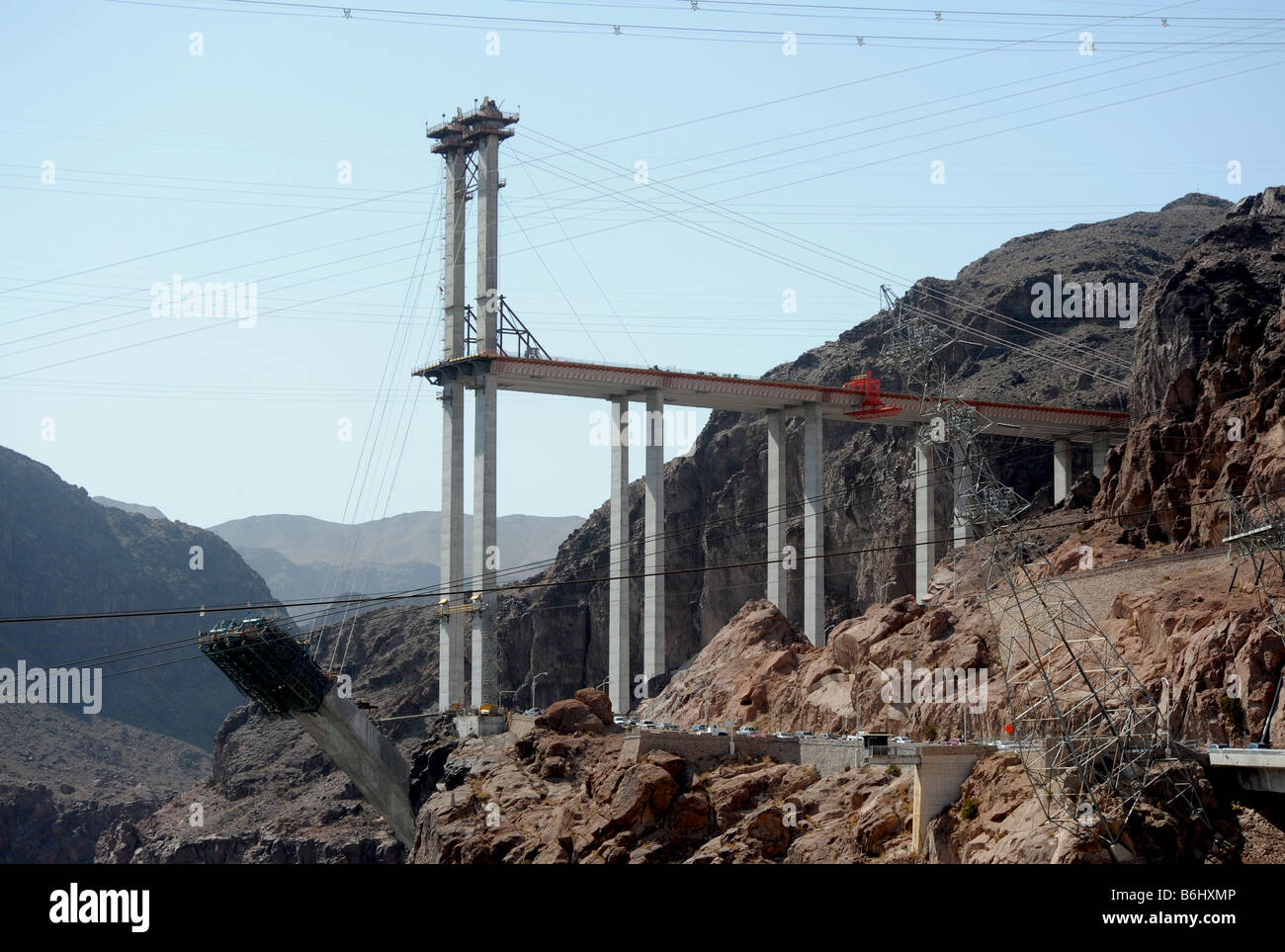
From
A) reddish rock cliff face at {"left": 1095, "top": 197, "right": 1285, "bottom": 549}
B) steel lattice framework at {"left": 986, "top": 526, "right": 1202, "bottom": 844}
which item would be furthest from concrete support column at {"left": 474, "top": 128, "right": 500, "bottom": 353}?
steel lattice framework at {"left": 986, "top": 526, "right": 1202, "bottom": 844}

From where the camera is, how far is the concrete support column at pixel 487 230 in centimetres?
8706

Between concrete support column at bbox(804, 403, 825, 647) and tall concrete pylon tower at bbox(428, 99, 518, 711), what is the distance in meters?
18.1

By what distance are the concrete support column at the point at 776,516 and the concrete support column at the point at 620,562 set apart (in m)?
8.22

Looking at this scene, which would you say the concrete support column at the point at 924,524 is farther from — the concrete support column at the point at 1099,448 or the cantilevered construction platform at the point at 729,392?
the concrete support column at the point at 1099,448

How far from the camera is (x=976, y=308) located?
419 feet

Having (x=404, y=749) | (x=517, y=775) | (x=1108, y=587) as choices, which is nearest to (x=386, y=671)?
(x=404, y=749)

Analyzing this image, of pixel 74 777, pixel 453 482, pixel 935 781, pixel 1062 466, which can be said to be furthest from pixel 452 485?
pixel 74 777

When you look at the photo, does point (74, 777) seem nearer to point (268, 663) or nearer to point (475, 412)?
point (475, 412)

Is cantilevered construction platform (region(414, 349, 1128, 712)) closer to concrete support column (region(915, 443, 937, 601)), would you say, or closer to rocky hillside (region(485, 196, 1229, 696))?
concrete support column (region(915, 443, 937, 601))

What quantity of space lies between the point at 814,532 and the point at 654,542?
33.0 feet

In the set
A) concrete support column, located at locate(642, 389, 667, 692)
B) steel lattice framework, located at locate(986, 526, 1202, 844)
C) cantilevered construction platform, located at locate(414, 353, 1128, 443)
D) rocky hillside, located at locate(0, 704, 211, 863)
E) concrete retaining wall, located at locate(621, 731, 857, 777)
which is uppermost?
cantilevered construction platform, located at locate(414, 353, 1128, 443)

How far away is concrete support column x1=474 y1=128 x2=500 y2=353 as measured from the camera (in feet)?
286

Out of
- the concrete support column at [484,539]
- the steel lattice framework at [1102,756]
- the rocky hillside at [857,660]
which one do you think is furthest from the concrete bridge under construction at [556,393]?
the steel lattice framework at [1102,756]
